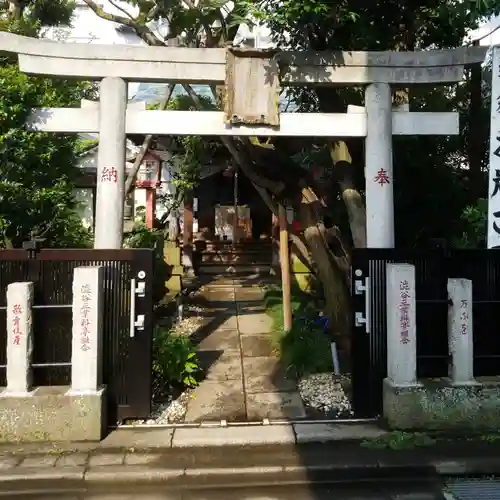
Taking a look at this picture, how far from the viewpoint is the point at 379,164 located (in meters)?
6.82

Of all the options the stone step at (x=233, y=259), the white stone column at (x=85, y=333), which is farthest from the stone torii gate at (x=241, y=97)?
the stone step at (x=233, y=259)

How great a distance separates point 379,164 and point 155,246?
6679 millimetres

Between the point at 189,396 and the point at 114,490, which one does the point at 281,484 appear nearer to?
the point at 114,490

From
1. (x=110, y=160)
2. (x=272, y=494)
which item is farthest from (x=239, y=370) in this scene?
(x=110, y=160)

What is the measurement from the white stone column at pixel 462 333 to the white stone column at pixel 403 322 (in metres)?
0.45

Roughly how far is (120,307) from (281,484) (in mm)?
2508

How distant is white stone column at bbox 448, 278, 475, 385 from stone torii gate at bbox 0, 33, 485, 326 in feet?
4.02

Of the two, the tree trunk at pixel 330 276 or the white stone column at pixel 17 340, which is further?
the tree trunk at pixel 330 276

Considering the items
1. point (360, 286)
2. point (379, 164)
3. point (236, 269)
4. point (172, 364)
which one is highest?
point (379, 164)

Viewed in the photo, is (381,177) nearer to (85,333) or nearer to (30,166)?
(85,333)

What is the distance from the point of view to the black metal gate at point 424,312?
612cm

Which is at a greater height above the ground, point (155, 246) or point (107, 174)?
point (107, 174)

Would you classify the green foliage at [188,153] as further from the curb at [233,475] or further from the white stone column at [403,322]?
the curb at [233,475]

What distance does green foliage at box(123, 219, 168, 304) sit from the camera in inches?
455
